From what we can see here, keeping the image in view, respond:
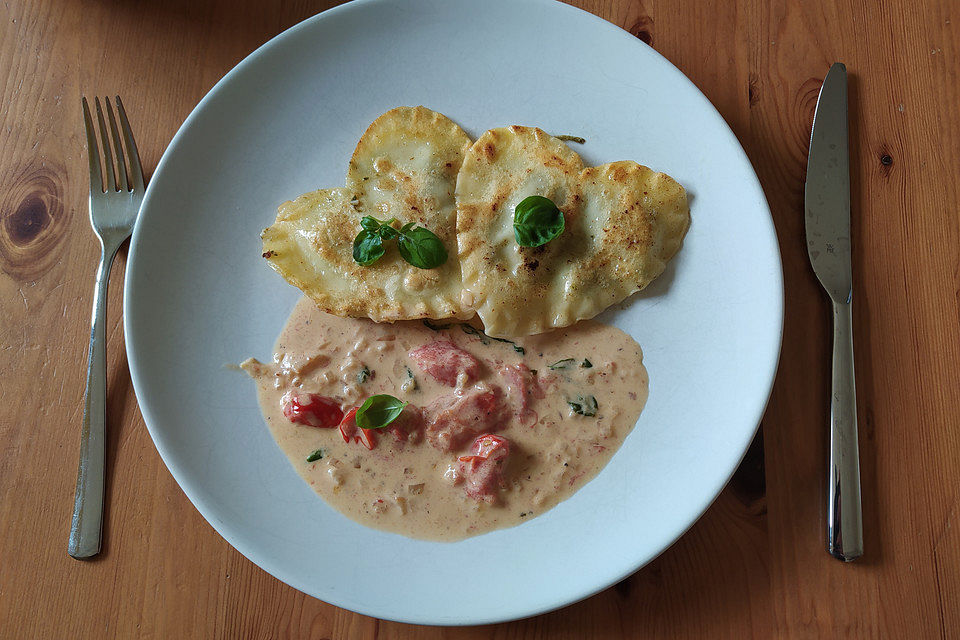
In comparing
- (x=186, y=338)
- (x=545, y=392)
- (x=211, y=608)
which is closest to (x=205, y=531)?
(x=211, y=608)

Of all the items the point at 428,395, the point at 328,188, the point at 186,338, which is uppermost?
the point at 328,188

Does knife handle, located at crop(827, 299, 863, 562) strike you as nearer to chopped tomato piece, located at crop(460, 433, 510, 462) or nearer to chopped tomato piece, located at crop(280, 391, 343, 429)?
chopped tomato piece, located at crop(460, 433, 510, 462)

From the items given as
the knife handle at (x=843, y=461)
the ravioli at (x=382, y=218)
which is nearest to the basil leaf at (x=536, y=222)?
the ravioli at (x=382, y=218)

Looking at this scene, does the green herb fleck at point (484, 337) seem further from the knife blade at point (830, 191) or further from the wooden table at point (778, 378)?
the knife blade at point (830, 191)

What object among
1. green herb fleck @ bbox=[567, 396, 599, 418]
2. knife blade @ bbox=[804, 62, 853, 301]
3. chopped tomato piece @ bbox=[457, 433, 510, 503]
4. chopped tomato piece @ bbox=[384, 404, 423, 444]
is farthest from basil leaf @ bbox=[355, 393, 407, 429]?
knife blade @ bbox=[804, 62, 853, 301]

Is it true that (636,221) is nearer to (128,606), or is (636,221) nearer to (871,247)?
(871,247)

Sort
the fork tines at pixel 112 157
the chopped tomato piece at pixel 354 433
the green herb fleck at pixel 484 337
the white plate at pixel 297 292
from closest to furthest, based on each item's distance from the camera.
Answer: the white plate at pixel 297 292 → the chopped tomato piece at pixel 354 433 → the green herb fleck at pixel 484 337 → the fork tines at pixel 112 157

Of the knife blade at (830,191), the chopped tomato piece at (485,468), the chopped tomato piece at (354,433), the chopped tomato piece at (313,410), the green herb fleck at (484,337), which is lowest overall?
the chopped tomato piece at (485,468)
